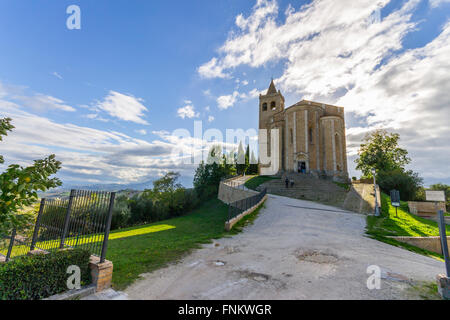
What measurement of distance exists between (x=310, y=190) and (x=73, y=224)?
2347 centimetres

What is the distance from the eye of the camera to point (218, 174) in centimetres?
3897

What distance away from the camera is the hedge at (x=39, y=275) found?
3646 mm

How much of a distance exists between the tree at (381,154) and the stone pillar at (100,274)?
133 feet

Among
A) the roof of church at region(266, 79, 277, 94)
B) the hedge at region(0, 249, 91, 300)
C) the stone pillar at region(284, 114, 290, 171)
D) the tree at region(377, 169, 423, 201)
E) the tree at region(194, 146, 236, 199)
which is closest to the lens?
the hedge at region(0, 249, 91, 300)

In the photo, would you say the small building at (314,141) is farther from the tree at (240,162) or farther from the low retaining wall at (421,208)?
the tree at (240,162)

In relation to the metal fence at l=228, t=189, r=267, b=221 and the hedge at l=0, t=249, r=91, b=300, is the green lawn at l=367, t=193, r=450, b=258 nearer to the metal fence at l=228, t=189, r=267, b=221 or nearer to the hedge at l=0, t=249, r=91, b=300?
the metal fence at l=228, t=189, r=267, b=221

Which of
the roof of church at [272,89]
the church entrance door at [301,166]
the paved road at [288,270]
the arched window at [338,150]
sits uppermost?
the roof of church at [272,89]

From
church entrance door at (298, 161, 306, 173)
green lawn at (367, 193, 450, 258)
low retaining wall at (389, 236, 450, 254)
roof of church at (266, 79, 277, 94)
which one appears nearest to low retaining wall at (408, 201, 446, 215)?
green lawn at (367, 193, 450, 258)

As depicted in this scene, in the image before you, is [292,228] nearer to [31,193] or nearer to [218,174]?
[31,193]

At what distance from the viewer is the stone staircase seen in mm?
20891

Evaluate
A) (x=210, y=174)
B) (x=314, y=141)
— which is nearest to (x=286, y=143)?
(x=314, y=141)

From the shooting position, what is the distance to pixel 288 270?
553 centimetres

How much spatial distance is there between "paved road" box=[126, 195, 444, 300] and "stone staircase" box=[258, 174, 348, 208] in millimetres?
11656

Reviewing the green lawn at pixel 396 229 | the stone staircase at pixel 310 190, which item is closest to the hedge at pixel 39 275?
the green lawn at pixel 396 229
